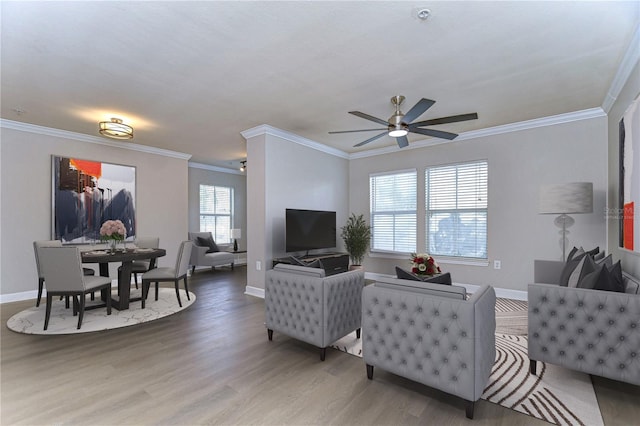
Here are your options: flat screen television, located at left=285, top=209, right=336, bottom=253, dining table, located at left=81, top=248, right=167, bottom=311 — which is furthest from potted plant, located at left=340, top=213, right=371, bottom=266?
dining table, located at left=81, top=248, right=167, bottom=311

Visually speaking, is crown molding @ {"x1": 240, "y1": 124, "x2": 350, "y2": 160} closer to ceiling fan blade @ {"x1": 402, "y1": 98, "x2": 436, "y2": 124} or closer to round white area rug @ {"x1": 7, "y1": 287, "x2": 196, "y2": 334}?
ceiling fan blade @ {"x1": 402, "y1": 98, "x2": 436, "y2": 124}

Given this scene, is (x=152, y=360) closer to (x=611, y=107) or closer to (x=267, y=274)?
(x=267, y=274)

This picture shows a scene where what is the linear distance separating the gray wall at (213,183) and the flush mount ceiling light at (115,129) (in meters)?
3.43

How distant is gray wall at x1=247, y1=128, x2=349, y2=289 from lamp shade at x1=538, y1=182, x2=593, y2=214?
366cm

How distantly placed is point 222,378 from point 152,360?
2.53 ft

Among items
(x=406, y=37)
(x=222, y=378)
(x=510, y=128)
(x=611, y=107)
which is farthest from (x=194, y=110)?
(x=611, y=107)

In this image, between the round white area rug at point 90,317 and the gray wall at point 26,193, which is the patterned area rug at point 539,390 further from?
the gray wall at point 26,193

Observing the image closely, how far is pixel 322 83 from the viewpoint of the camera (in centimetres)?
340

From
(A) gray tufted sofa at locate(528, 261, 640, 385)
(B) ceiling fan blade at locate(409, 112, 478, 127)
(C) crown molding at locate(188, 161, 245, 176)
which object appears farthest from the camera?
(C) crown molding at locate(188, 161, 245, 176)

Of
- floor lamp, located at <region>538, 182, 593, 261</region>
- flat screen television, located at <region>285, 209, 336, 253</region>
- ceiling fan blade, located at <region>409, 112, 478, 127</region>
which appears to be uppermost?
ceiling fan blade, located at <region>409, 112, 478, 127</region>

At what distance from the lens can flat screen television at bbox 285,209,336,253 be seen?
17.0 feet

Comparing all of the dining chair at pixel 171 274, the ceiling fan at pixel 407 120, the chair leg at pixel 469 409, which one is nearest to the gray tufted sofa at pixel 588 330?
the chair leg at pixel 469 409

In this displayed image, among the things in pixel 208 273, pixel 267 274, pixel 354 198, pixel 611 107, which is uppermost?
pixel 611 107

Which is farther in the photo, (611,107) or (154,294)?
(154,294)
